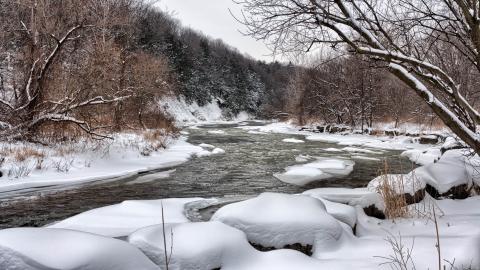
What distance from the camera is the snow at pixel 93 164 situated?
9031 mm

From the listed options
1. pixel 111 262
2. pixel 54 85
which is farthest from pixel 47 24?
pixel 111 262

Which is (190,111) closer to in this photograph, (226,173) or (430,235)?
(226,173)

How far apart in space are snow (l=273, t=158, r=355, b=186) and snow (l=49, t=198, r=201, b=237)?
166 inches

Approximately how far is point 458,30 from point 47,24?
1136cm

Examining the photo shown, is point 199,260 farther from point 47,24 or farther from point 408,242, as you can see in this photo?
point 47,24

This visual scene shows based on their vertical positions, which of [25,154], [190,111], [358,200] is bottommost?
[358,200]

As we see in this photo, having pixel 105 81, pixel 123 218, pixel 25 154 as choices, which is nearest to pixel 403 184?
pixel 123 218

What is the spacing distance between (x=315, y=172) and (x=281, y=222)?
22.0ft

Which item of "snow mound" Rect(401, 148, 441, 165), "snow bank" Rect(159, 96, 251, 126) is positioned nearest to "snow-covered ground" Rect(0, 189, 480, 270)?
"snow mound" Rect(401, 148, 441, 165)

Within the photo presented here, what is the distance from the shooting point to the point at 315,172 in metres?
11.2

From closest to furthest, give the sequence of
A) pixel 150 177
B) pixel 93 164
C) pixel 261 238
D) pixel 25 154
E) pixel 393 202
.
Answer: pixel 261 238
pixel 393 202
pixel 25 154
pixel 150 177
pixel 93 164

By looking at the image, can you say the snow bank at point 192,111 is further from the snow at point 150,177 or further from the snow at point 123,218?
the snow at point 123,218

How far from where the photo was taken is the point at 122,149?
510 inches

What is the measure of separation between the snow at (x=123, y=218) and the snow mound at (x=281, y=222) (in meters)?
1.27
